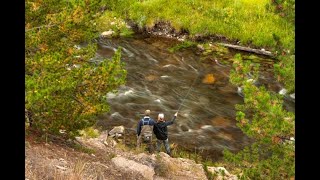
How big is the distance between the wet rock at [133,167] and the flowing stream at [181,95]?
4849mm

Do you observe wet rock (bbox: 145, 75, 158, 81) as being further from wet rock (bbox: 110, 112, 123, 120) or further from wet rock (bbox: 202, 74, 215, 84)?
wet rock (bbox: 110, 112, 123, 120)

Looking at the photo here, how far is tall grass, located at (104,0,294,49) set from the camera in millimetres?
30081

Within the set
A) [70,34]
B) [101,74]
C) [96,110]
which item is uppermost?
[70,34]

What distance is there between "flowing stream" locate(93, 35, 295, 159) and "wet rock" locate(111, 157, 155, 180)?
15.9ft

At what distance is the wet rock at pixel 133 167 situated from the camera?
42.1 feet

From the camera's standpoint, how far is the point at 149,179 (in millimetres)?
12812

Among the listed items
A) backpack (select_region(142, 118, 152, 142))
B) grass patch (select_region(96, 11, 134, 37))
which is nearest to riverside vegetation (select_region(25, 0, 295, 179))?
backpack (select_region(142, 118, 152, 142))

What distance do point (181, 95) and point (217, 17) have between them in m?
11.2

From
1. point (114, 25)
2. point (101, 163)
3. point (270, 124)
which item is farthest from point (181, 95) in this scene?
point (270, 124)

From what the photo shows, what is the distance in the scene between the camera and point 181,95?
22984 millimetres
